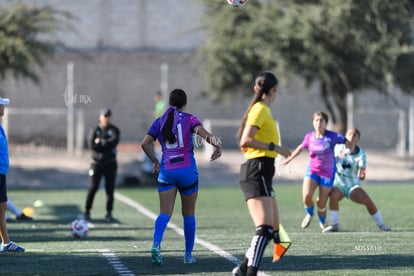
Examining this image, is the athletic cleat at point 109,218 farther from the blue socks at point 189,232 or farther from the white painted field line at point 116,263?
the blue socks at point 189,232

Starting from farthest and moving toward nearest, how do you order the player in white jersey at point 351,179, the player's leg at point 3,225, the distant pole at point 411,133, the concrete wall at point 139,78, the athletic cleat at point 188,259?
the concrete wall at point 139,78 < the distant pole at point 411,133 < the player in white jersey at point 351,179 < the player's leg at point 3,225 < the athletic cleat at point 188,259

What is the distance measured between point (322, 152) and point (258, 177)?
6.51m

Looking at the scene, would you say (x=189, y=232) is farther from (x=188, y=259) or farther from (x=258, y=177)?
(x=258, y=177)

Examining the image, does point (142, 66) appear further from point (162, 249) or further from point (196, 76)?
point (162, 249)

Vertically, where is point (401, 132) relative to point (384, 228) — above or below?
above

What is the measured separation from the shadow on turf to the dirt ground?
67.1ft

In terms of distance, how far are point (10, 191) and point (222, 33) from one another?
1039 cm

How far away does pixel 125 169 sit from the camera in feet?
113

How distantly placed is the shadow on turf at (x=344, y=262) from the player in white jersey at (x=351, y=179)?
13.7ft

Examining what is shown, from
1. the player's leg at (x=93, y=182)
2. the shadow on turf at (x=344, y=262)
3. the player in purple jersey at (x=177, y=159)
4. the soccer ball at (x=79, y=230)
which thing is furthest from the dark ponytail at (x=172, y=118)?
the player's leg at (x=93, y=182)

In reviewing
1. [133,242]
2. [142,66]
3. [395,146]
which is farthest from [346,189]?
[142,66]

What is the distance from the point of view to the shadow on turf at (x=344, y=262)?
1055cm

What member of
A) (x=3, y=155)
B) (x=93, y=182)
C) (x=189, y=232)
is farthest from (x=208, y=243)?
(x=93, y=182)

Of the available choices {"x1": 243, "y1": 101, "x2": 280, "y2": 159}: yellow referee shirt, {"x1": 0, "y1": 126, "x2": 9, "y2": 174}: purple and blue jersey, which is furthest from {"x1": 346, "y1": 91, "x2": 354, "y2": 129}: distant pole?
{"x1": 243, "y1": 101, "x2": 280, "y2": 159}: yellow referee shirt
